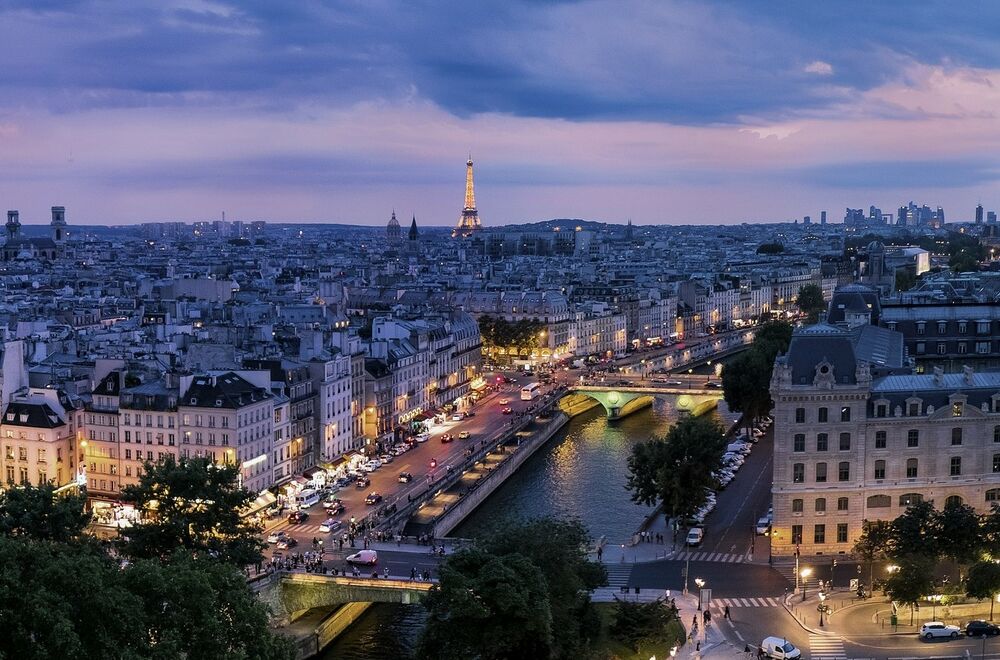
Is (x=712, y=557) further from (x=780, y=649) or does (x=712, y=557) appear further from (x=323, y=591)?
(x=323, y=591)

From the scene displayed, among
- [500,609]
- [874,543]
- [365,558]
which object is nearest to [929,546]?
[874,543]

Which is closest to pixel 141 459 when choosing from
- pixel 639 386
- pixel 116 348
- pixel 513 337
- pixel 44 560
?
pixel 116 348

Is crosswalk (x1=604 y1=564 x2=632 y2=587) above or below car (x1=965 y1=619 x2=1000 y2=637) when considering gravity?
below

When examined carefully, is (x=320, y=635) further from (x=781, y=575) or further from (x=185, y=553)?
(x=781, y=575)

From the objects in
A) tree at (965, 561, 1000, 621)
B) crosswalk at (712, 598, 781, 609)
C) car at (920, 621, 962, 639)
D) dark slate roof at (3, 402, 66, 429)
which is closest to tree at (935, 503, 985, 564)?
tree at (965, 561, 1000, 621)

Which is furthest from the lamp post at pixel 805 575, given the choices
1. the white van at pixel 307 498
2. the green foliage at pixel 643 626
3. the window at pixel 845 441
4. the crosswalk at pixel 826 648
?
the white van at pixel 307 498

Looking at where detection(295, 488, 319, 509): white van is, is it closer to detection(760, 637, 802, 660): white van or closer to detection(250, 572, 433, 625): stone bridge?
detection(250, 572, 433, 625): stone bridge
